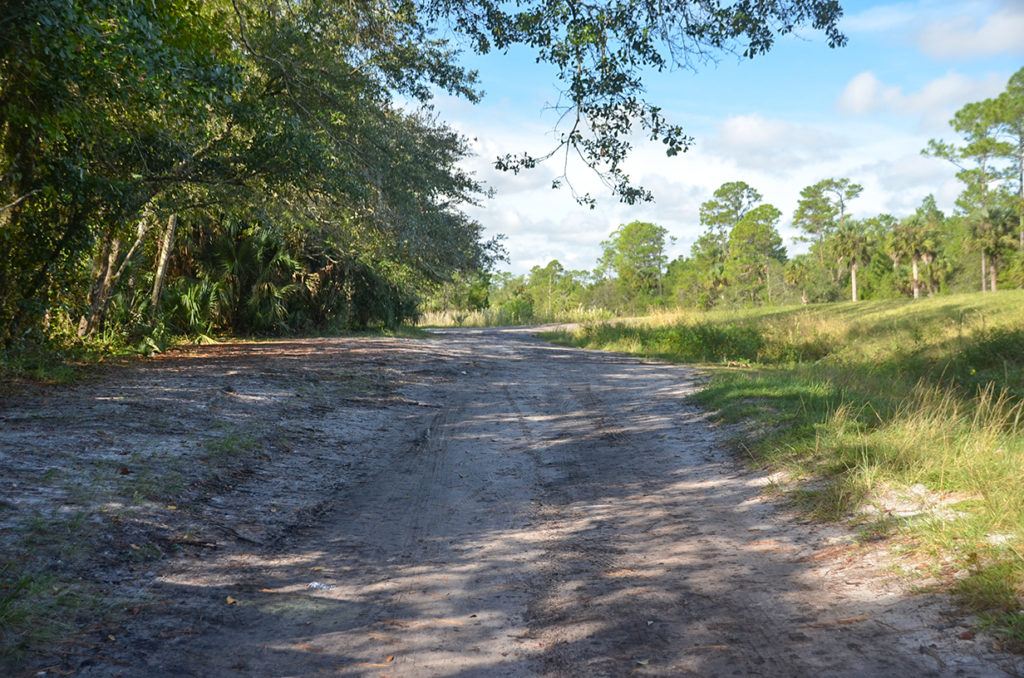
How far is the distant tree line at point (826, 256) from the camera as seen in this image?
5419 centimetres

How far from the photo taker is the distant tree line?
54188mm

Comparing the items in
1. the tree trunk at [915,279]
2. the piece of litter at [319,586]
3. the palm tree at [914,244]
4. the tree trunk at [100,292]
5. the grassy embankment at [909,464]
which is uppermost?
the palm tree at [914,244]

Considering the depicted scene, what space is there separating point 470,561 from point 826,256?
80218 millimetres

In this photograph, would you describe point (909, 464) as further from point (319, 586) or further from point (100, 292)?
point (100, 292)

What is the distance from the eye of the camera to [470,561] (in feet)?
12.9

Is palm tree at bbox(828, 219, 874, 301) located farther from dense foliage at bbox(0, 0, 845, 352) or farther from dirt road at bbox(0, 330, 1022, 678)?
dirt road at bbox(0, 330, 1022, 678)

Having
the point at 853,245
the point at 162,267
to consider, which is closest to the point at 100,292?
the point at 162,267

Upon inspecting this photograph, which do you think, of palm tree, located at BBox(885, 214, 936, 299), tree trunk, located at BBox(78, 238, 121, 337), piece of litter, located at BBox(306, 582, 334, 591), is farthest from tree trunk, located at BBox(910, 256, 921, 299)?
piece of litter, located at BBox(306, 582, 334, 591)

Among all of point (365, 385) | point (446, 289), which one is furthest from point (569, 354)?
point (446, 289)

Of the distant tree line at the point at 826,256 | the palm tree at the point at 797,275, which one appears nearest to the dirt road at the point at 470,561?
the distant tree line at the point at 826,256

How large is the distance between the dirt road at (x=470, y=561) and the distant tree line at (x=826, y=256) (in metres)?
34.7

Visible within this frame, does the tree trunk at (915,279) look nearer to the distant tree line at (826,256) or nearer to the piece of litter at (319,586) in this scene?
the distant tree line at (826,256)

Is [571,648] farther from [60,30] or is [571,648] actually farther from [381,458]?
[60,30]

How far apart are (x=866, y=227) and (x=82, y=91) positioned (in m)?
74.0
